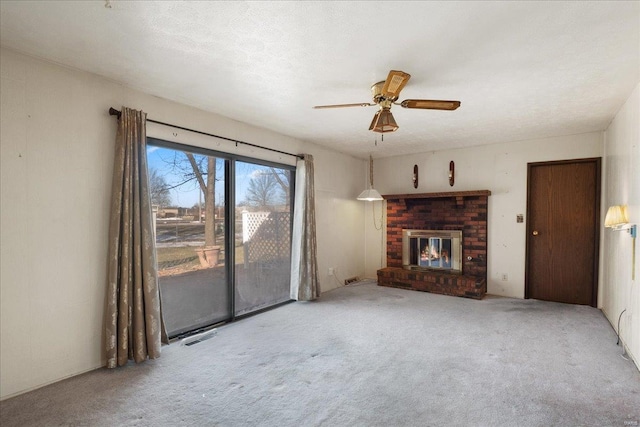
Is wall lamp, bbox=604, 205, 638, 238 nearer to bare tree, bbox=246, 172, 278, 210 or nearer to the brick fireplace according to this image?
the brick fireplace

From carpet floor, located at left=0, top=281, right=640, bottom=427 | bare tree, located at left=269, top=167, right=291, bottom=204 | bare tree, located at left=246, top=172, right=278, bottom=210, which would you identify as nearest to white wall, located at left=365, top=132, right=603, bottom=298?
carpet floor, located at left=0, top=281, right=640, bottom=427

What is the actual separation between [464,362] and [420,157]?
377 centimetres

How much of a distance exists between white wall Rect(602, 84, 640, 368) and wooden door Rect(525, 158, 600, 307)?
26cm

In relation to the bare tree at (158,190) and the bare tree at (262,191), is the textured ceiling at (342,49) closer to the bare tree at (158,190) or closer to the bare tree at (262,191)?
the bare tree at (158,190)

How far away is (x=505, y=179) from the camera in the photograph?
4.96 m

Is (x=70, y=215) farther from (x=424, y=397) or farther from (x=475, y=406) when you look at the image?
(x=475, y=406)

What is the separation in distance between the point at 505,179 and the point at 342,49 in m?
3.89

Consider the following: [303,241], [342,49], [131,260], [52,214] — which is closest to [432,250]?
[303,241]

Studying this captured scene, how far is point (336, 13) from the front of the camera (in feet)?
5.95

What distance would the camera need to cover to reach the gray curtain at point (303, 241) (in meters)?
4.55

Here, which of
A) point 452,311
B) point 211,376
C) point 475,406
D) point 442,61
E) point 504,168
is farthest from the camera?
point 504,168

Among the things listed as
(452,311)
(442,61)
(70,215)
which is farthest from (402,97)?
(70,215)

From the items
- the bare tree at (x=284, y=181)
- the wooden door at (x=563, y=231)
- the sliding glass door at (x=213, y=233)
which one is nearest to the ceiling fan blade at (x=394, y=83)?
the sliding glass door at (x=213, y=233)

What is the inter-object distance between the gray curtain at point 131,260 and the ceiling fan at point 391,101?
1.68m
